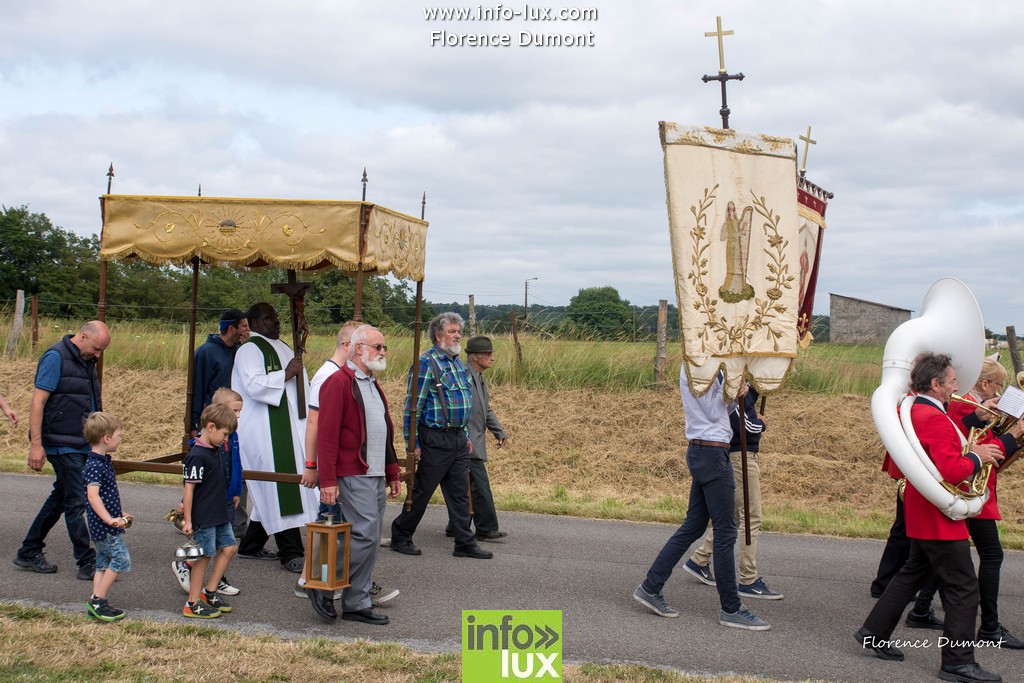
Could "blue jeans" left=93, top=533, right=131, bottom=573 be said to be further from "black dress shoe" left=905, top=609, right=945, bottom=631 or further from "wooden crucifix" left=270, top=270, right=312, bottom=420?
"black dress shoe" left=905, top=609, right=945, bottom=631

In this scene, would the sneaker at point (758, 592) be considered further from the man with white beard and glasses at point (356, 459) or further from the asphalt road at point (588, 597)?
the man with white beard and glasses at point (356, 459)

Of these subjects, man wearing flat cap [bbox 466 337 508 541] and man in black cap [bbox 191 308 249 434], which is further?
man wearing flat cap [bbox 466 337 508 541]

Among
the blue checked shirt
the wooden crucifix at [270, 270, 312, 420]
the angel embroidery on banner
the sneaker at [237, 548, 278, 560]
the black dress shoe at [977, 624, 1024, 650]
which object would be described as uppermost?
the angel embroidery on banner

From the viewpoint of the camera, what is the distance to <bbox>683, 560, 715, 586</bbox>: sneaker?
6945mm

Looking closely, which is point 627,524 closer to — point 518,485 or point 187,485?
point 518,485

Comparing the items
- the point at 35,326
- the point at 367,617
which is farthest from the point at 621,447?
the point at 35,326

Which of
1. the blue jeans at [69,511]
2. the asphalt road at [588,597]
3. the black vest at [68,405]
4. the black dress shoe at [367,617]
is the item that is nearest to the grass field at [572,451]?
the asphalt road at [588,597]

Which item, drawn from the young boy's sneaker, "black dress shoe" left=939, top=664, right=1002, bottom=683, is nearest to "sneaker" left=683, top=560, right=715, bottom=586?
"black dress shoe" left=939, top=664, right=1002, bottom=683

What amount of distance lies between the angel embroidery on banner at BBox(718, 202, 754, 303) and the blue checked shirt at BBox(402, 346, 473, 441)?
2.29m

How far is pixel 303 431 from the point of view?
7.24 meters

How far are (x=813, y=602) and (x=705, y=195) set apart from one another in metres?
2.87

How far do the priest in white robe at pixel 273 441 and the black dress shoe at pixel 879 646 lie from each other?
12.3 feet

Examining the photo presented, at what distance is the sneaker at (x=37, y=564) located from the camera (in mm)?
6570

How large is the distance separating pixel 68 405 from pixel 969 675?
5720mm
